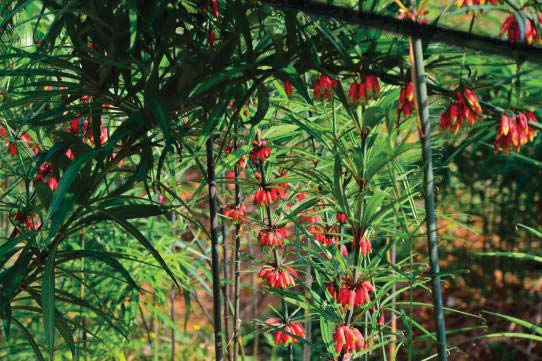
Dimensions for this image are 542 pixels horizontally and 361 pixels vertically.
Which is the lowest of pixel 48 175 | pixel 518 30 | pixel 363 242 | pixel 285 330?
pixel 285 330

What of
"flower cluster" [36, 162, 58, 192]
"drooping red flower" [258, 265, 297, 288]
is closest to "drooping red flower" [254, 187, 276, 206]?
"drooping red flower" [258, 265, 297, 288]

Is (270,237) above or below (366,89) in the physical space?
below

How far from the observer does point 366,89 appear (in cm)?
85

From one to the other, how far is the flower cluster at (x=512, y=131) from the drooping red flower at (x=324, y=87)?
0.20 meters

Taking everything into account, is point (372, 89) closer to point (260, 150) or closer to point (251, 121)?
point (251, 121)

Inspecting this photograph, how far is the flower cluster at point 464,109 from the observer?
2.69ft

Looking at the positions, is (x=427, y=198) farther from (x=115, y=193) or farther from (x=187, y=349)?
(x=187, y=349)

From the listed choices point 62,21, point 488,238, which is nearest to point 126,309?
point 62,21

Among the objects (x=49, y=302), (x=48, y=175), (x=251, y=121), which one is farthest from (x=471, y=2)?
(x=48, y=175)

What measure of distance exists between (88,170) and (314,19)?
40 cm

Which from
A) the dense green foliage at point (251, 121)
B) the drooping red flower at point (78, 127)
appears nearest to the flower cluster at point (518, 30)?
the dense green foliage at point (251, 121)

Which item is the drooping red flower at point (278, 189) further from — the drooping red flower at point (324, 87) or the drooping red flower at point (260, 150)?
the drooping red flower at point (324, 87)

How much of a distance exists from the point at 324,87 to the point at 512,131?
0.71ft

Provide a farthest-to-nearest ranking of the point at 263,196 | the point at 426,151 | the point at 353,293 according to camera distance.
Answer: the point at 263,196 < the point at 353,293 < the point at 426,151
